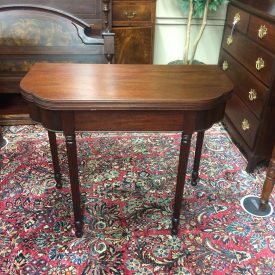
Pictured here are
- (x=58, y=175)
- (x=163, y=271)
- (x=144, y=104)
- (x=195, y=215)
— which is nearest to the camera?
(x=144, y=104)

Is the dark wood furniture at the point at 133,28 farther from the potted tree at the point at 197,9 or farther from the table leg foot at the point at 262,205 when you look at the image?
the table leg foot at the point at 262,205

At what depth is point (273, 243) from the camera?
1690 mm

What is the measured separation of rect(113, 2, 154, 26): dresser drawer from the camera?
116 inches

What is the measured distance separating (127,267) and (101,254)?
161mm

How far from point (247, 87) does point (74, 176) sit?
1.60 metres

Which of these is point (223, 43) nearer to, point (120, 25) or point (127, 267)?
point (120, 25)

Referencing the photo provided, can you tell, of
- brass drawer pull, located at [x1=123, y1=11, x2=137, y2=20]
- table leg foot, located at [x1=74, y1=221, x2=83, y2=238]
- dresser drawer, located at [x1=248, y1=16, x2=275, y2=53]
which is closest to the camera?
table leg foot, located at [x1=74, y1=221, x2=83, y2=238]

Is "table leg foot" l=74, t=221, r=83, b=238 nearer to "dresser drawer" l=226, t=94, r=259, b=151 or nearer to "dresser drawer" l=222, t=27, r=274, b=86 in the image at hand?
"dresser drawer" l=226, t=94, r=259, b=151

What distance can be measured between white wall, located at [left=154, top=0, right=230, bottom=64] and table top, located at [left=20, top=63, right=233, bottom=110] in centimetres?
184

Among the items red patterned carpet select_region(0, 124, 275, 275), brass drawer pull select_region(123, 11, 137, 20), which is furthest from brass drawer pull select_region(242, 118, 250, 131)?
brass drawer pull select_region(123, 11, 137, 20)

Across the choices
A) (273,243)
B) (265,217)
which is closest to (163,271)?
(273,243)

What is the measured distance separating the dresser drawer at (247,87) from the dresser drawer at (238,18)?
279mm

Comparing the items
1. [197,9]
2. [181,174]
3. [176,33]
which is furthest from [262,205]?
[176,33]

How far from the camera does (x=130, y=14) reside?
298 centimetres
